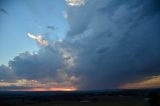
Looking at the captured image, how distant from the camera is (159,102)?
1722 centimetres

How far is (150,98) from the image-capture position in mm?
17344

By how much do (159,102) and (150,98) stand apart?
516 millimetres
